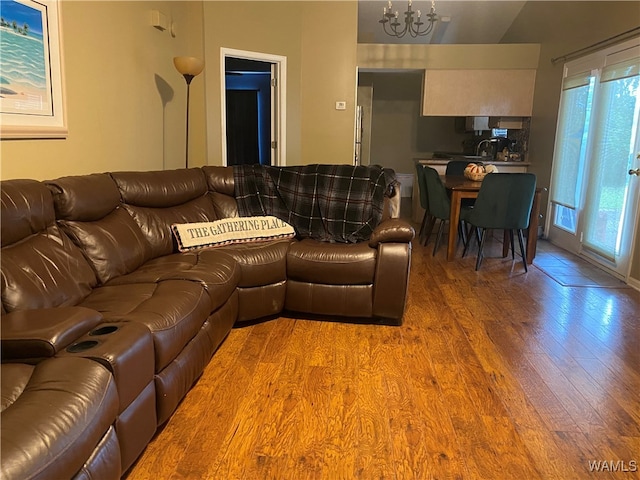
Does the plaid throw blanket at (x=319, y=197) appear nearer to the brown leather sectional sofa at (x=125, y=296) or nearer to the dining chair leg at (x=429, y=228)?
the brown leather sectional sofa at (x=125, y=296)

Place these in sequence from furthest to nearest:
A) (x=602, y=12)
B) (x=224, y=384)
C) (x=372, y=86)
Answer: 1. (x=372, y=86)
2. (x=602, y=12)
3. (x=224, y=384)

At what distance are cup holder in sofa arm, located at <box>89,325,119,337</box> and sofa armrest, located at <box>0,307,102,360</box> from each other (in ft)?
0.10

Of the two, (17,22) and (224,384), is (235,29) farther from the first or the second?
(224,384)

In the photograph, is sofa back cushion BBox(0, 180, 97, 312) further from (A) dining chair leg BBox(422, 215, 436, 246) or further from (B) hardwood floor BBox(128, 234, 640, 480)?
(A) dining chair leg BBox(422, 215, 436, 246)

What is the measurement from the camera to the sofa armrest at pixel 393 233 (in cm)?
294

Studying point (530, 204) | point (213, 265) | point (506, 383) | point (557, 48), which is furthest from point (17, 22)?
point (557, 48)

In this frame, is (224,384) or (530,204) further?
(530,204)

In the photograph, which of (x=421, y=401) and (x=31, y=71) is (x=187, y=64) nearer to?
(x=31, y=71)

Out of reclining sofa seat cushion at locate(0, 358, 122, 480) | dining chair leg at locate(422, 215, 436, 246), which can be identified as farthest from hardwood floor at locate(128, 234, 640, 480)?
dining chair leg at locate(422, 215, 436, 246)

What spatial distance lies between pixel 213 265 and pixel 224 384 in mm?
641

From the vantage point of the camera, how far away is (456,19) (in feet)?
22.7

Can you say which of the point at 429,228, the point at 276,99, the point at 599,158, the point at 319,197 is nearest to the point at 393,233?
the point at 319,197

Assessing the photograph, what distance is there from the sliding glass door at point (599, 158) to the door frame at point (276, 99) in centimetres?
311

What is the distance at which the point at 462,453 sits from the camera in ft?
5.96
